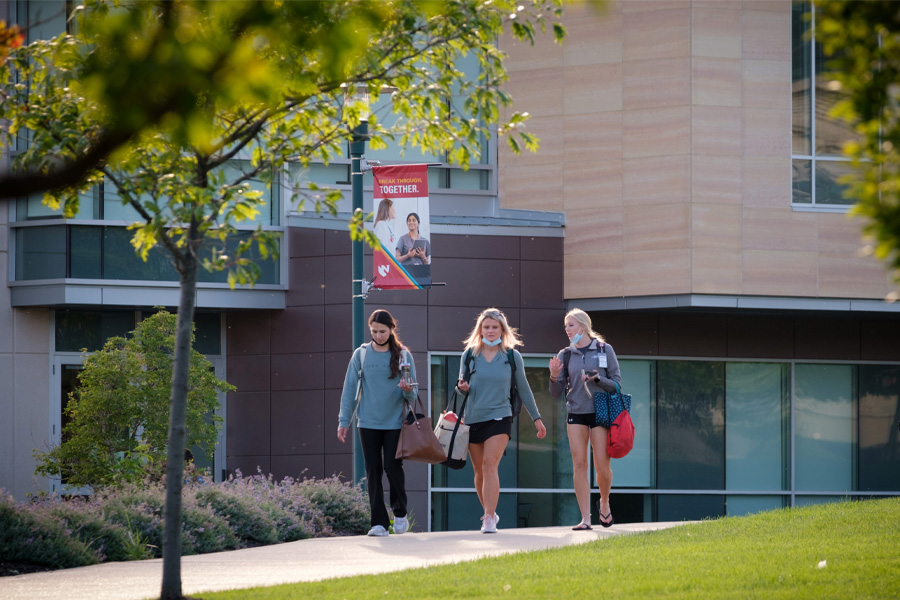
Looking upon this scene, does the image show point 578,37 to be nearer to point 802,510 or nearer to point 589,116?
point 589,116

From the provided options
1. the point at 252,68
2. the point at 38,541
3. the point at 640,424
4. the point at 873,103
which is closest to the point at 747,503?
the point at 640,424

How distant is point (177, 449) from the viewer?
22.3ft

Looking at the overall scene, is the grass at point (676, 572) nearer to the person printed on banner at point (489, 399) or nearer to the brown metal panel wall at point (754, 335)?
the person printed on banner at point (489, 399)

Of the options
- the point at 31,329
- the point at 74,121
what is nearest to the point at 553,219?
the point at 31,329

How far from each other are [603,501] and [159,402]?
7.45 meters

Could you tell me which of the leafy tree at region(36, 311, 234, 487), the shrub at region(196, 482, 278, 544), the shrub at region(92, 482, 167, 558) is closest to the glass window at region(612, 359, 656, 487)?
the leafy tree at region(36, 311, 234, 487)

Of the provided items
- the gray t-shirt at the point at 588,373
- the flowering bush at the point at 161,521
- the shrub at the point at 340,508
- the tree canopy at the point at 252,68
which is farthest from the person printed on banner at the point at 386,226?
the tree canopy at the point at 252,68

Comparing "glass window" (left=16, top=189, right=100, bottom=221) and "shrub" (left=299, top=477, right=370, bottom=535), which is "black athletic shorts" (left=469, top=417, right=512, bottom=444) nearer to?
"shrub" (left=299, top=477, right=370, bottom=535)

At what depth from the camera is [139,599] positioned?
276 inches

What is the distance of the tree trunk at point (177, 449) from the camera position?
668 cm

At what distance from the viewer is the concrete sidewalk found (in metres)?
7.67

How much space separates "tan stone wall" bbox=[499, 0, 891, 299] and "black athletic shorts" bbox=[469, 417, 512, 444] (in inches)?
316

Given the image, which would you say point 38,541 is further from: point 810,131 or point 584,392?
point 810,131

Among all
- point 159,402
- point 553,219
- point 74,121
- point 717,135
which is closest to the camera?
point 74,121
